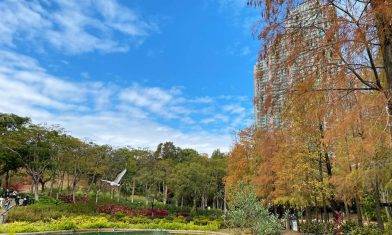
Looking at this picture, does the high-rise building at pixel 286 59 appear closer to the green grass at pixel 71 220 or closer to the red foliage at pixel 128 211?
the green grass at pixel 71 220

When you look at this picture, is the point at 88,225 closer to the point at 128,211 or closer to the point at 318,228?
the point at 128,211

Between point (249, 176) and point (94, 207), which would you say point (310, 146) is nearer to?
point (249, 176)

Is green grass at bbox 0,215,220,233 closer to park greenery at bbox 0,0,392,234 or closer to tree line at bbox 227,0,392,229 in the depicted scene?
park greenery at bbox 0,0,392,234

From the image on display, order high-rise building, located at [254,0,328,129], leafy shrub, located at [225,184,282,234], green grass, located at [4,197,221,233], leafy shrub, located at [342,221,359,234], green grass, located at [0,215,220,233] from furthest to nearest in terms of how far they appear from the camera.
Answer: green grass, located at [4,197,221,233], green grass, located at [0,215,220,233], leafy shrub, located at [342,221,359,234], leafy shrub, located at [225,184,282,234], high-rise building, located at [254,0,328,129]

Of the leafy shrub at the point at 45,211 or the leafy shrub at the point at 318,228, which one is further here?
the leafy shrub at the point at 45,211

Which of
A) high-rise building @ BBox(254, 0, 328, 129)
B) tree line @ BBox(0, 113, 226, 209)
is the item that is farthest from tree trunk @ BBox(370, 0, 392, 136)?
tree line @ BBox(0, 113, 226, 209)

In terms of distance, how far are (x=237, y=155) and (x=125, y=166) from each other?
1993cm

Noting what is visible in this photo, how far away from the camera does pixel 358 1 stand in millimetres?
5238

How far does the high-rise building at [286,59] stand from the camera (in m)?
5.50

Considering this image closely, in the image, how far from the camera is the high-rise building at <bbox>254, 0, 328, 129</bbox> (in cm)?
550

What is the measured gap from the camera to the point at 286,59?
18.4ft

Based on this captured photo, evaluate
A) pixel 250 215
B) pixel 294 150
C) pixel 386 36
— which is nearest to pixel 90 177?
pixel 294 150

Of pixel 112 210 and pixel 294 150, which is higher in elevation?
pixel 294 150

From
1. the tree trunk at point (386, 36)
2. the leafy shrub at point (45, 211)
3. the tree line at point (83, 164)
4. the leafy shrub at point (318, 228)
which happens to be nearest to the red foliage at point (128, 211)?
the leafy shrub at point (45, 211)
